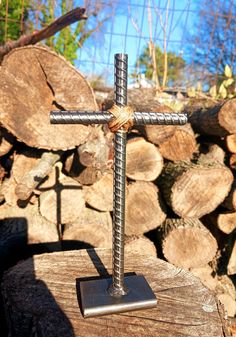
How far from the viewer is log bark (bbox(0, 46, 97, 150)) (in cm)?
153

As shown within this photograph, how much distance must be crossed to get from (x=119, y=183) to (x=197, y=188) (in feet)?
3.24

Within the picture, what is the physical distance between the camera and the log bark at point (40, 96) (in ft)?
5.03

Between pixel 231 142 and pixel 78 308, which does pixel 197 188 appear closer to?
pixel 231 142

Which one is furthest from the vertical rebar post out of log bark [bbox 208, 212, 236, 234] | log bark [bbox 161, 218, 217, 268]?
log bark [bbox 208, 212, 236, 234]

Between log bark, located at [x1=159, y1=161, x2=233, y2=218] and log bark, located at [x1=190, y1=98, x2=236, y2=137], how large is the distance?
24 centimetres

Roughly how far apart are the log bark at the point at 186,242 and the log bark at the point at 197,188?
0.24ft

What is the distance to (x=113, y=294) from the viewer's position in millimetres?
979

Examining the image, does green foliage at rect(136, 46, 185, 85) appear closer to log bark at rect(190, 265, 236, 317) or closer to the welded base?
log bark at rect(190, 265, 236, 317)

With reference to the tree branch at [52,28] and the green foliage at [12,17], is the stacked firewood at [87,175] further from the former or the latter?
the green foliage at [12,17]

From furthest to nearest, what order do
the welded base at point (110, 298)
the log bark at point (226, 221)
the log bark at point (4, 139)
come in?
the log bark at point (226, 221)
the log bark at point (4, 139)
the welded base at point (110, 298)

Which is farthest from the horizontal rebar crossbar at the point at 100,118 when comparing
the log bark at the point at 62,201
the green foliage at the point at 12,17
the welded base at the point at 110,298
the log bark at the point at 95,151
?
the green foliage at the point at 12,17

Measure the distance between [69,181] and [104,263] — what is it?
26.6 inches

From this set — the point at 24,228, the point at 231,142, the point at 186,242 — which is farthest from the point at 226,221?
the point at 24,228

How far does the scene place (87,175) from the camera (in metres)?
1.66
